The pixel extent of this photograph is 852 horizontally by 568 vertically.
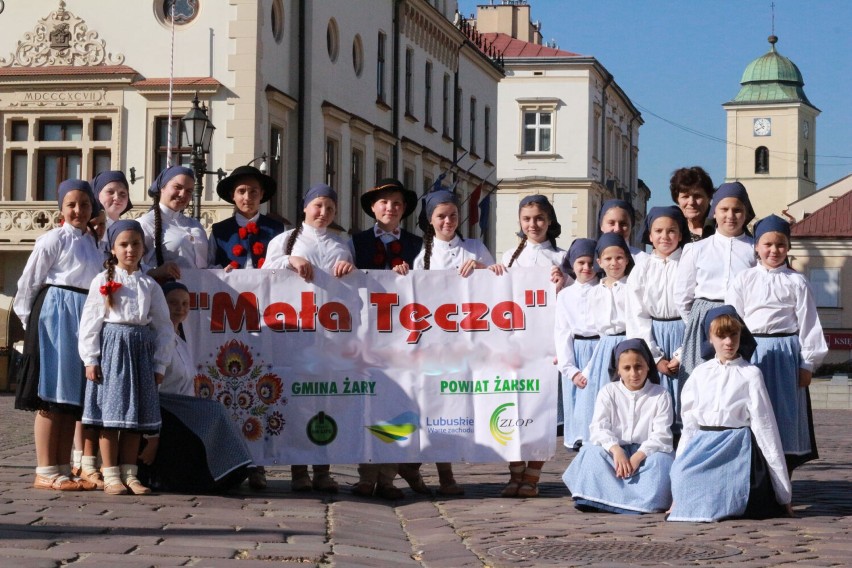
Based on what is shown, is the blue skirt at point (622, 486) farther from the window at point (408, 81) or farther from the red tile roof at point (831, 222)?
the red tile roof at point (831, 222)

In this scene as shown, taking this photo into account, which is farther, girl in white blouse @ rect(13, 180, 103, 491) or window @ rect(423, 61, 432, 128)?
window @ rect(423, 61, 432, 128)

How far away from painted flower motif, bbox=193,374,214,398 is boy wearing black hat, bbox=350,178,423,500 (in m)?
1.12

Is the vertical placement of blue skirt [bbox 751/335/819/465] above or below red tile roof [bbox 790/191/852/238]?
below

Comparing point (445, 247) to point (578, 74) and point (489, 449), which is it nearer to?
point (489, 449)

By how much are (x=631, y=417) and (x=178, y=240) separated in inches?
126

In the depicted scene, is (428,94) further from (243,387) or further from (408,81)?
(243,387)

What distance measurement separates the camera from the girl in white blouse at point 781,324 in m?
10.2

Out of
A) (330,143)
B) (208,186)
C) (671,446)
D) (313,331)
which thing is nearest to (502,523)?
(671,446)

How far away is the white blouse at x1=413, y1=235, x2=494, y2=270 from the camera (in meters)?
11.4

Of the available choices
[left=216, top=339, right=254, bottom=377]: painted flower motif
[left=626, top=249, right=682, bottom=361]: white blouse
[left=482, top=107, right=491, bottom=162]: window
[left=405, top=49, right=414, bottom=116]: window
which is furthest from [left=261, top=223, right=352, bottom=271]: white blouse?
[left=482, top=107, right=491, bottom=162]: window

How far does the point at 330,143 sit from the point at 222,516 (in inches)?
1193

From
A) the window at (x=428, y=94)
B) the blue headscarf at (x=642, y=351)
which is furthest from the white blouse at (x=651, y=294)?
→ the window at (x=428, y=94)

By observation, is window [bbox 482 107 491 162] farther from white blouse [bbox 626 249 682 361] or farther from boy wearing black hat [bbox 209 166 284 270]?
white blouse [bbox 626 249 682 361]

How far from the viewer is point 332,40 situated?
3966 centimetres
